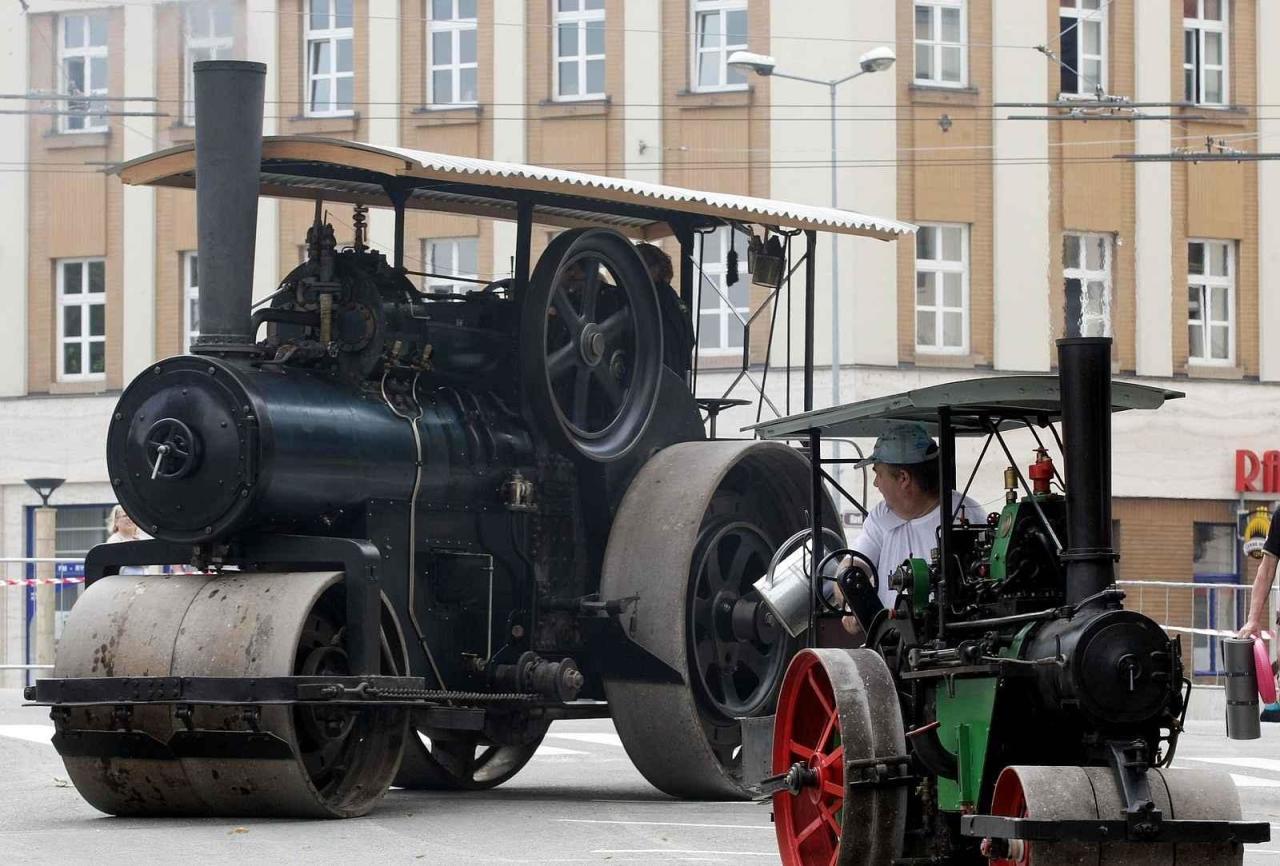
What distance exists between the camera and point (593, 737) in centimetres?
1833

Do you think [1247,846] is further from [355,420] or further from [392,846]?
[355,420]

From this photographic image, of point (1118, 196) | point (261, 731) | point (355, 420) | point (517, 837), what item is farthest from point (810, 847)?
point (1118, 196)

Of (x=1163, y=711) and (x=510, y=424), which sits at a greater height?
(x=510, y=424)

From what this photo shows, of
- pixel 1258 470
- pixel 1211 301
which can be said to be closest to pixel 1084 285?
pixel 1211 301

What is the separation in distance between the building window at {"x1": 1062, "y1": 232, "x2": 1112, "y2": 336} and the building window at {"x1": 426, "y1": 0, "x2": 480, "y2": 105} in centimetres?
767

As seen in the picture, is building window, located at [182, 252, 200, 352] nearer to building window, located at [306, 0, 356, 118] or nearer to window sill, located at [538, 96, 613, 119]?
building window, located at [306, 0, 356, 118]

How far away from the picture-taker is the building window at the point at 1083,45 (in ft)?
110

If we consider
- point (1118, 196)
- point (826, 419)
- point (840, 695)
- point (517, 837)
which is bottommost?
point (517, 837)

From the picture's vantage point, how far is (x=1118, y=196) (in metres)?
33.4

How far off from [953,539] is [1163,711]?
1.06 metres

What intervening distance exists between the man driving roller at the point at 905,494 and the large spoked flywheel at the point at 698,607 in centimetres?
307

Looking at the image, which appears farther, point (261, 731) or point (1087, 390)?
point (261, 731)

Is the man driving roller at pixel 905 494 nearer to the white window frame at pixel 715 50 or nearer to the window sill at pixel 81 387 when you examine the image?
the white window frame at pixel 715 50

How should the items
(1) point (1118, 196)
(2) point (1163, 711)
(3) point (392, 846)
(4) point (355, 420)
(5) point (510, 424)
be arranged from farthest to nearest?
1. (1) point (1118, 196)
2. (5) point (510, 424)
3. (4) point (355, 420)
4. (3) point (392, 846)
5. (2) point (1163, 711)
